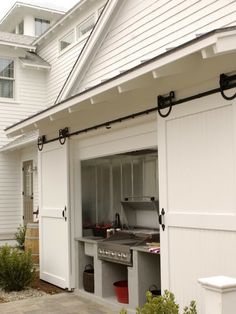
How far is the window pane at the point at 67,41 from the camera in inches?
515

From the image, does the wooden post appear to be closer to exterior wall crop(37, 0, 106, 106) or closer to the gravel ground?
the gravel ground

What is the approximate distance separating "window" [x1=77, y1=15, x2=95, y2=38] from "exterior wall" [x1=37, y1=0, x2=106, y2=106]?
0.11 meters

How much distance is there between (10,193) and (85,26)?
5.52 meters

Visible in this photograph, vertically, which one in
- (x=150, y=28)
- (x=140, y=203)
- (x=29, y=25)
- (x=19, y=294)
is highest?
(x=29, y=25)

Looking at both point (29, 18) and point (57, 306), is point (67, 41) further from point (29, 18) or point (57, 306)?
point (57, 306)

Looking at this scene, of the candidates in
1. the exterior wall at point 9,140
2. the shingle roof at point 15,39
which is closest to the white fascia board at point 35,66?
the exterior wall at point 9,140

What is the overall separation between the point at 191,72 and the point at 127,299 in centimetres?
322

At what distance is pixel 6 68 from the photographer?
14.2m

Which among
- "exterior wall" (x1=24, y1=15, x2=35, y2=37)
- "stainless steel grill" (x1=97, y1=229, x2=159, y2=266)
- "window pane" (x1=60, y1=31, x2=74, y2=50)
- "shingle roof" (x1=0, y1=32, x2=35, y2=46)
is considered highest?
"exterior wall" (x1=24, y1=15, x2=35, y2=37)

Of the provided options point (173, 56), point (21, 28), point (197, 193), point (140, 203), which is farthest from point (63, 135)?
point (21, 28)

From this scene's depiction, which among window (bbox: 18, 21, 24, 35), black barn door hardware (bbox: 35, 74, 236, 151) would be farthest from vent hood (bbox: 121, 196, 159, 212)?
window (bbox: 18, 21, 24, 35)

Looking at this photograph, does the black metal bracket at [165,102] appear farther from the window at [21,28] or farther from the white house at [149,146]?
the window at [21,28]

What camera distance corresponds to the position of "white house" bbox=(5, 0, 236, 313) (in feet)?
13.9

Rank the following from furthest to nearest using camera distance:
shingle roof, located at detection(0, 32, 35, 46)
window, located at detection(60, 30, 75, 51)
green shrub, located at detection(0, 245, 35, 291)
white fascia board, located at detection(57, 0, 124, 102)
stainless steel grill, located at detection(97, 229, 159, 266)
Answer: shingle roof, located at detection(0, 32, 35, 46)
window, located at detection(60, 30, 75, 51)
white fascia board, located at detection(57, 0, 124, 102)
green shrub, located at detection(0, 245, 35, 291)
stainless steel grill, located at detection(97, 229, 159, 266)
